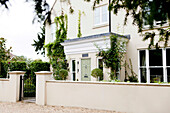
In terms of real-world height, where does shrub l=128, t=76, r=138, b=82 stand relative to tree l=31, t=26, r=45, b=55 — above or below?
below

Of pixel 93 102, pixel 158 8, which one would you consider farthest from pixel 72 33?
pixel 158 8

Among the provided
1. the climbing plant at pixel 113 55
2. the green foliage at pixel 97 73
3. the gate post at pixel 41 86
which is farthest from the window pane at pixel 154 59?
the gate post at pixel 41 86

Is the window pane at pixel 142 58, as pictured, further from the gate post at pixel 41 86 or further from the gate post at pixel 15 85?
the gate post at pixel 15 85

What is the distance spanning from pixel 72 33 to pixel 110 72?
6230 millimetres

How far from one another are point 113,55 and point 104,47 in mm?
885

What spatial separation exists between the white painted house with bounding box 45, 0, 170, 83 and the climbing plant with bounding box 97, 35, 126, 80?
1.15ft

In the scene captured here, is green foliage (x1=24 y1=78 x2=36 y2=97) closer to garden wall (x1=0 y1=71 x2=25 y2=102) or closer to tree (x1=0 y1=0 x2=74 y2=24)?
garden wall (x1=0 y1=71 x2=25 y2=102)

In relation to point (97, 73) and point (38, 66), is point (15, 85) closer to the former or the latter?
point (97, 73)

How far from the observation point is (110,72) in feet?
39.4

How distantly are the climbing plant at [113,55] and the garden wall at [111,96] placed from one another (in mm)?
→ 3510

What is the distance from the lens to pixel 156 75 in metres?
11.4

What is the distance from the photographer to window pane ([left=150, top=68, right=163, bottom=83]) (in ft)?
36.7

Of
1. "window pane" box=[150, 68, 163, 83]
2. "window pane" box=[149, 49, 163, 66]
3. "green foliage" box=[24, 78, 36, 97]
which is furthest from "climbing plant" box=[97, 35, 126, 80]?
"green foliage" box=[24, 78, 36, 97]

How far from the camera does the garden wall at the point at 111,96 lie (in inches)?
272
